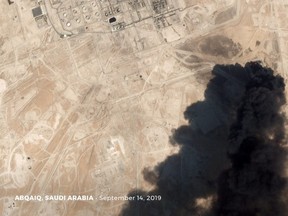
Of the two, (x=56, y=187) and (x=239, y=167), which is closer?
(x=239, y=167)

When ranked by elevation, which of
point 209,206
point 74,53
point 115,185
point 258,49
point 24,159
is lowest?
point 209,206

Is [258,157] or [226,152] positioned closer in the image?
[258,157]

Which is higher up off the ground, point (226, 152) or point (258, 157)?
point (258, 157)

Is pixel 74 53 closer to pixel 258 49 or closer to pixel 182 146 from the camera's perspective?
pixel 182 146

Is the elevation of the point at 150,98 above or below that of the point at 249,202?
above

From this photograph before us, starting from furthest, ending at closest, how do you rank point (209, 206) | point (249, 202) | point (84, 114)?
1. point (84, 114)
2. point (209, 206)
3. point (249, 202)

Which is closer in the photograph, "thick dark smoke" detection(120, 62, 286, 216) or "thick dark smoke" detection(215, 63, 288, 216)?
"thick dark smoke" detection(215, 63, 288, 216)

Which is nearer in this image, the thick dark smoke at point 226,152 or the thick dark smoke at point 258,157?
the thick dark smoke at point 258,157

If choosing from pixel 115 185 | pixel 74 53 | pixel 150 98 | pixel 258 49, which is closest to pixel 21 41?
pixel 74 53
